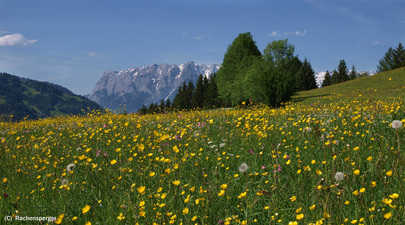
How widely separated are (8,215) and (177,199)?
1708mm

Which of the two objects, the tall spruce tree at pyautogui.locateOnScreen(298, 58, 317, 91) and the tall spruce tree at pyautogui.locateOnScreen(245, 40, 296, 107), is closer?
the tall spruce tree at pyautogui.locateOnScreen(245, 40, 296, 107)

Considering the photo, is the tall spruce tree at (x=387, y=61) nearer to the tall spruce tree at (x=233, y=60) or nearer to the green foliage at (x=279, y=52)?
the green foliage at (x=279, y=52)

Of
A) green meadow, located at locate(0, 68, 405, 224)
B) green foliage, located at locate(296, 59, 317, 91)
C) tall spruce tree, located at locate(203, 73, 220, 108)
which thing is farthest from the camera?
green foliage, located at locate(296, 59, 317, 91)

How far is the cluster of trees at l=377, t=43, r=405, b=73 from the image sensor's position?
70425mm

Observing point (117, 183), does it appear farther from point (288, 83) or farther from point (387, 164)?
point (288, 83)

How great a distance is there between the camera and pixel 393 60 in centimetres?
7481

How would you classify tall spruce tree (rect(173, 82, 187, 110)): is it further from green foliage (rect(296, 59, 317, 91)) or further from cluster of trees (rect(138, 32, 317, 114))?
green foliage (rect(296, 59, 317, 91))

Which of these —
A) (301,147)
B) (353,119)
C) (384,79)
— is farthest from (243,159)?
(384,79)

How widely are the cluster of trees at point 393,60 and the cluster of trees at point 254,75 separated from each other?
1392 inches

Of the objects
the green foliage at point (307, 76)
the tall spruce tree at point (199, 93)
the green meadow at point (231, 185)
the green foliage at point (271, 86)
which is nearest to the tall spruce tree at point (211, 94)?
the tall spruce tree at point (199, 93)

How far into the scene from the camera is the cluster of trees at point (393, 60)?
231ft

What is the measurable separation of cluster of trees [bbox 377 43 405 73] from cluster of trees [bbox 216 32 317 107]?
116 feet

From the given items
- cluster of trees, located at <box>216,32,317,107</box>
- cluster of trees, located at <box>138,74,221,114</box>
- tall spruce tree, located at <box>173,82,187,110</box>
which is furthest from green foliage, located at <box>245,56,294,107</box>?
tall spruce tree, located at <box>173,82,187,110</box>

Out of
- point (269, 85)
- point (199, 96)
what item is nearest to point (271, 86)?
point (269, 85)
